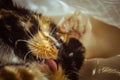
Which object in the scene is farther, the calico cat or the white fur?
the white fur

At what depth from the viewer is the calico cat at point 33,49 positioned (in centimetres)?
Answer: 61

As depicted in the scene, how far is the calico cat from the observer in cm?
61

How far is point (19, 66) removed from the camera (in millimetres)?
614

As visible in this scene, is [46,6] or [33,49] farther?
[46,6]

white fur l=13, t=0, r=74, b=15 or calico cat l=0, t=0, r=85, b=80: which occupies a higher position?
white fur l=13, t=0, r=74, b=15

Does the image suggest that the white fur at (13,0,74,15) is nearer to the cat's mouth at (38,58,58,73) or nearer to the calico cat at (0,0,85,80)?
the calico cat at (0,0,85,80)

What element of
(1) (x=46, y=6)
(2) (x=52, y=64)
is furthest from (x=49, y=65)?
(1) (x=46, y=6)

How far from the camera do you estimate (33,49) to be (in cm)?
64

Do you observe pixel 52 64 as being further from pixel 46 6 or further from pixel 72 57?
pixel 46 6

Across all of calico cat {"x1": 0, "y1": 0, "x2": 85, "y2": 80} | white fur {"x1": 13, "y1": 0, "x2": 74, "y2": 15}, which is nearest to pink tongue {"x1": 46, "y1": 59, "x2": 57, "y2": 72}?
calico cat {"x1": 0, "y1": 0, "x2": 85, "y2": 80}

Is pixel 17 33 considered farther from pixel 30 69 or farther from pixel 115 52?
pixel 115 52

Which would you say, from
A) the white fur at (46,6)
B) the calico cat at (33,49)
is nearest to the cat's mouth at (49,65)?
the calico cat at (33,49)

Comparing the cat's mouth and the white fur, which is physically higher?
the white fur

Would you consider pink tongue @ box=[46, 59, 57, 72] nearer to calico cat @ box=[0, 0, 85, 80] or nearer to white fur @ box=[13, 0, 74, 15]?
calico cat @ box=[0, 0, 85, 80]
